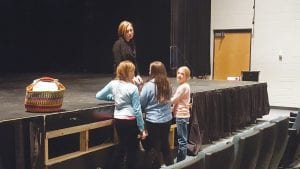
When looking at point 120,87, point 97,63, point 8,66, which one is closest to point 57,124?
point 120,87

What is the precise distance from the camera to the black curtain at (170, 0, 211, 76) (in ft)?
31.2

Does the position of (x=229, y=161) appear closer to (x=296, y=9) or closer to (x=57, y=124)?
(x=57, y=124)

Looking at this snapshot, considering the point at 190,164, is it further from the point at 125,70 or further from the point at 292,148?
the point at 292,148

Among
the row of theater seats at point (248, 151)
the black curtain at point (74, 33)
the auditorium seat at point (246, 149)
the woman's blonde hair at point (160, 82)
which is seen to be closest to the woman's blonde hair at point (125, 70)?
the woman's blonde hair at point (160, 82)

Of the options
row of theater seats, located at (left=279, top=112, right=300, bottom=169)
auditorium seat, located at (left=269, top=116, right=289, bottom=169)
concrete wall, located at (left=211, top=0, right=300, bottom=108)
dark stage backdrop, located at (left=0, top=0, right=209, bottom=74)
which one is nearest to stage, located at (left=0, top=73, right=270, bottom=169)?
row of theater seats, located at (left=279, top=112, right=300, bottom=169)

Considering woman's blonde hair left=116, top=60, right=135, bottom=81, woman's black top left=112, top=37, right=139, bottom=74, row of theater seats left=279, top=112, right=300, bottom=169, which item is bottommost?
row of theater seats left=279, top=112, right=300, bottom=169

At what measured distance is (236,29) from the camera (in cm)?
1011

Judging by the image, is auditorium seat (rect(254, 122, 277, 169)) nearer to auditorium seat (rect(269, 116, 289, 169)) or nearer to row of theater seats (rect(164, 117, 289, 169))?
row of theater seats (rect(164, 117, 289, 169))

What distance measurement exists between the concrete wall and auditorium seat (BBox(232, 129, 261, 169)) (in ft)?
23.6

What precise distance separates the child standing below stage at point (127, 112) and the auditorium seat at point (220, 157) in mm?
1528

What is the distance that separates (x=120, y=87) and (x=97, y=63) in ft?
24.2

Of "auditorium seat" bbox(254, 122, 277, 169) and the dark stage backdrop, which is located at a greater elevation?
the dark stage backdrop

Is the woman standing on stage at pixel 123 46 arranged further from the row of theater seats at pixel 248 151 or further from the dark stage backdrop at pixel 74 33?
the dark stage backdrop at pixel 74 33

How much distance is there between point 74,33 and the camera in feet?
35.9
